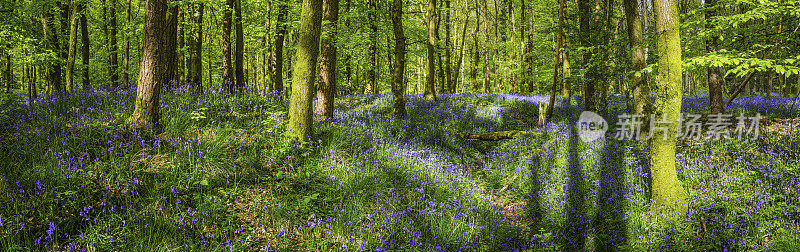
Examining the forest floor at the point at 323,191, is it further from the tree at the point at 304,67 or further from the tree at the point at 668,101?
the tree at the point at 304,67

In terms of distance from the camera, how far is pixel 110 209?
11.6 ft

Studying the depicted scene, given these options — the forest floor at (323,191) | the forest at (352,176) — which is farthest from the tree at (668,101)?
the forest floor at (323,191)

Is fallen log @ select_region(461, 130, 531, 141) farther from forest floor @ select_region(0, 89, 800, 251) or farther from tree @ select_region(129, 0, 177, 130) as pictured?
tree @ select_region(129, 0, 177, 130)

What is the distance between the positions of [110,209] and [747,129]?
12531 mm

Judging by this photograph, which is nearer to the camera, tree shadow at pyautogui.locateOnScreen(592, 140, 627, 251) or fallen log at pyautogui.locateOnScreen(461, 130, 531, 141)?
tree shadow at pyautogui.locateOnScreen(592, 140, 627, 251)

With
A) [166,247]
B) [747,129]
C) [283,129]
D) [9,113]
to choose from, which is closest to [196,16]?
[9,113]

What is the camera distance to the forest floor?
3498 mm

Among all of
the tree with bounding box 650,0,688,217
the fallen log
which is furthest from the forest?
the fallen log

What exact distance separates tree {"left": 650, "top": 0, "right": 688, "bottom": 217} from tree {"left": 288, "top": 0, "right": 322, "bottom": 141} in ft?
16.7

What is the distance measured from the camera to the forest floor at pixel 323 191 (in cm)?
350

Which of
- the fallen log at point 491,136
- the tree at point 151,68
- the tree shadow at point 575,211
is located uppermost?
the tree at point 151,68

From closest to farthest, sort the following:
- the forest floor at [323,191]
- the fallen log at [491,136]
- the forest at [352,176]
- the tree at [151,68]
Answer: the forest floor at [323,191]
the forest at [352,176]
the tree at [151,68]
the fallen log at [491,136]

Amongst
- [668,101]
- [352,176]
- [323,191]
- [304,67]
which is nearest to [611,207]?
[668,101]

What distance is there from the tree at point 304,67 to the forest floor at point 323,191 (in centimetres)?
Answer: 42
